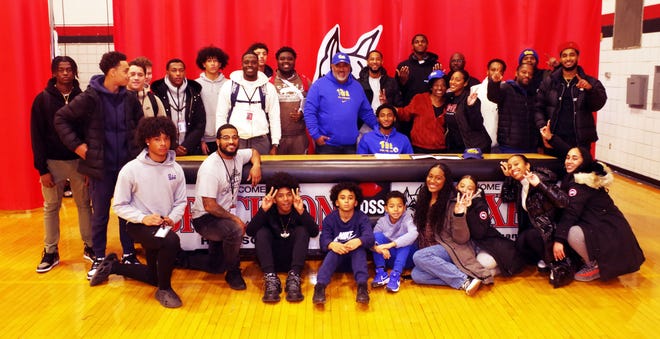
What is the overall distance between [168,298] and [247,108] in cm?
185

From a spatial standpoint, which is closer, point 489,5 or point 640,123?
point 489,5

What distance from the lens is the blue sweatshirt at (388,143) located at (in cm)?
538

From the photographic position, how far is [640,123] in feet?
26.7

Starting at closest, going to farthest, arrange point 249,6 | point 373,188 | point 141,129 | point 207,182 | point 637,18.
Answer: point 141,129 → point 207,182 → point 373,188 → point 249,6 → point 637,18

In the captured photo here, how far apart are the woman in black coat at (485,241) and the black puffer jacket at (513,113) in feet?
3.66

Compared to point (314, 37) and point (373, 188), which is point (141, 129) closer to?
point (373, 188)

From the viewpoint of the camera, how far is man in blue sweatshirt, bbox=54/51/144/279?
4.34 m

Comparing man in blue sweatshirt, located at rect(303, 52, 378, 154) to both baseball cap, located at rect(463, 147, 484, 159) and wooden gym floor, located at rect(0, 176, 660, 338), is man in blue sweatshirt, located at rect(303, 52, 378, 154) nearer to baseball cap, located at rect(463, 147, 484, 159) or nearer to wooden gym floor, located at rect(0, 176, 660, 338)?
baseball cap, located at rect(463, 147, 484, 159)

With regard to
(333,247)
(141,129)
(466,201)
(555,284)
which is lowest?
(555,284)

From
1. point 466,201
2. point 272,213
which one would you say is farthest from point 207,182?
point 466,201

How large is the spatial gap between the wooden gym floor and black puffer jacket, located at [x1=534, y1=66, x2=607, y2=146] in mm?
1209

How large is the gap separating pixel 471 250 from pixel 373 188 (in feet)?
2.95

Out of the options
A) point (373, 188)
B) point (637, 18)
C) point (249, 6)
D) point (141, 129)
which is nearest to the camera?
point (141, 129)

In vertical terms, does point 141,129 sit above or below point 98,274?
above
